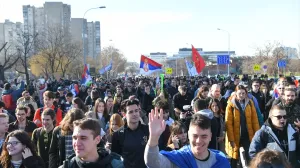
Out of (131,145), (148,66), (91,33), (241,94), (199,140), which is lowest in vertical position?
(131,145)

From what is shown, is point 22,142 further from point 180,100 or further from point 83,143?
point 180,100

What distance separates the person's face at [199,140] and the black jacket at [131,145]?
1.85 metres

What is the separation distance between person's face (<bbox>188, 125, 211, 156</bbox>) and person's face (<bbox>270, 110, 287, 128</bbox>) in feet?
6.24

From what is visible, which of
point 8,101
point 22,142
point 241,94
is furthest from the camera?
point 8,101

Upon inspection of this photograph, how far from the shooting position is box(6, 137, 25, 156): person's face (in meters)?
4.43

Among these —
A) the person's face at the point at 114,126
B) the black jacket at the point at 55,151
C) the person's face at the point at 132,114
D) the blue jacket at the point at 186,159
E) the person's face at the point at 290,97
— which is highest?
the person's face at the point at 290,97

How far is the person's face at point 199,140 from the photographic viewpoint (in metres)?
3.29

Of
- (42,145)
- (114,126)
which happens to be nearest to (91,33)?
(114,126)

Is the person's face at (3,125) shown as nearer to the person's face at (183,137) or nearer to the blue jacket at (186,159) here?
the person's face at (183,137)

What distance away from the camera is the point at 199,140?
10.8 ft

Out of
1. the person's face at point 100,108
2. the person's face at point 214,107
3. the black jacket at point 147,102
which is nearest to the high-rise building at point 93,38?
the black jacket at point 147,102

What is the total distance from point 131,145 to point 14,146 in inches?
57.7

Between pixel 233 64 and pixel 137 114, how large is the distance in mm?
98157

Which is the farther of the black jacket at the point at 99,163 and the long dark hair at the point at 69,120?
the long dark hair at the point at 69,120
